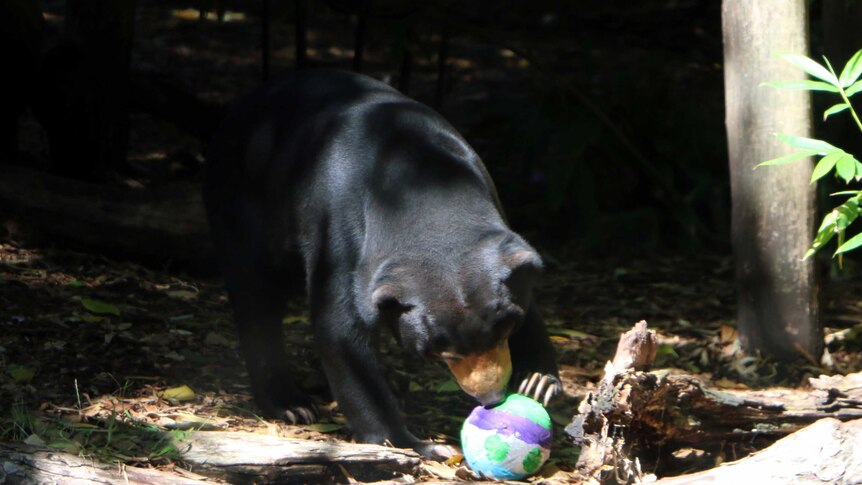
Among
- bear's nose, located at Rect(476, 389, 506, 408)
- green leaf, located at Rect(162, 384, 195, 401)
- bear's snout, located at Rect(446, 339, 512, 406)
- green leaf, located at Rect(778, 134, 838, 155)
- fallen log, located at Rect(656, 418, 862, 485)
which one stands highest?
green leaf, located at Rect(778, 134, 838, 155)

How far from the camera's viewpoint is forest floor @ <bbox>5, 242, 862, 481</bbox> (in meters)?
4.70

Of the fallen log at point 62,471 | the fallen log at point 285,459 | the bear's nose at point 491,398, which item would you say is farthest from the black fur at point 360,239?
the fallen log at point 62,471

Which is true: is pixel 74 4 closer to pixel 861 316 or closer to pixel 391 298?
pixel 391 298

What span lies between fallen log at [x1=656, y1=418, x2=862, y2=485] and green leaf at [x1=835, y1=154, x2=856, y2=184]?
2.60 ft

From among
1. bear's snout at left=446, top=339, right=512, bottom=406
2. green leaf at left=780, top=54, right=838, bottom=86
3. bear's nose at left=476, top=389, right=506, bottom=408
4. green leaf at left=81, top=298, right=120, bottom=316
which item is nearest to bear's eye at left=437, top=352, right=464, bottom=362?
bear's snout at left=446, top=339, right=512, bottom=406

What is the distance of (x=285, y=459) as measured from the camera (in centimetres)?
416

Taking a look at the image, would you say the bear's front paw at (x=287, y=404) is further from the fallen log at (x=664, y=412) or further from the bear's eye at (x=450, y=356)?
the fallen log at (x=664, y=412)

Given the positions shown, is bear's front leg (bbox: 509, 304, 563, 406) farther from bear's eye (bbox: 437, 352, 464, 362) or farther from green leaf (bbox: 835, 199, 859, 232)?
green leaf (bbox: 835, 199, 859, 232)

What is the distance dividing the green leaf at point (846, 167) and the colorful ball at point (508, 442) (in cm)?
152

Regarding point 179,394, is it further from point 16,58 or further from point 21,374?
point 16,58

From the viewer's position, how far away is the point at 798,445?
143 inches

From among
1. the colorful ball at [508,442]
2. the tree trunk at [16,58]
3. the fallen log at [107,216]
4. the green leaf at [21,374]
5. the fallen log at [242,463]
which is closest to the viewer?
the fallen log at [242,463]

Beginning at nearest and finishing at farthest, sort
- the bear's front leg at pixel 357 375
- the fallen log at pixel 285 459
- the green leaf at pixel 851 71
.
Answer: the green leaf at pixel 851 71
the fallen log at pixel 285 459
the bear's front leg at pixel 357 375

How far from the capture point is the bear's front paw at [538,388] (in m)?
4.95
